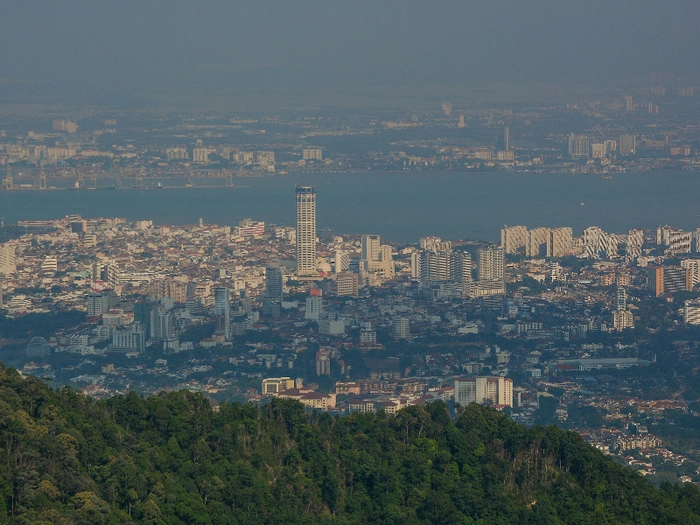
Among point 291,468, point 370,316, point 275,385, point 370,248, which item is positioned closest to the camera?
point 291,468

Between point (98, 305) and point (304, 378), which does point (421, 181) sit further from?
point (304, 378)

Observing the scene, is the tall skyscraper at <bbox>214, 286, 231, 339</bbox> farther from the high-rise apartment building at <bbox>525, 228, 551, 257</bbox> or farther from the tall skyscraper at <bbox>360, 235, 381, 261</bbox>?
the high-rise apartment building at <bbox>525, 228, 551, 257</bbox>

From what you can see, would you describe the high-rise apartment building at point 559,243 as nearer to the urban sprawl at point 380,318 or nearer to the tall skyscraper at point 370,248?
the urban sprawl at point 380,318

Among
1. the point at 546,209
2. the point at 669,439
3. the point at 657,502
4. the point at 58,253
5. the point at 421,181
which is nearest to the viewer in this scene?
the point at 657,502

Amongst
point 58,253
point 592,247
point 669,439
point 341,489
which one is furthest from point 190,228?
point 341,489

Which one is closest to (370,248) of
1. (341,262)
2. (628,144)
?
(341,262)

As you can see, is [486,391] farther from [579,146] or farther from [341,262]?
[579,146]
